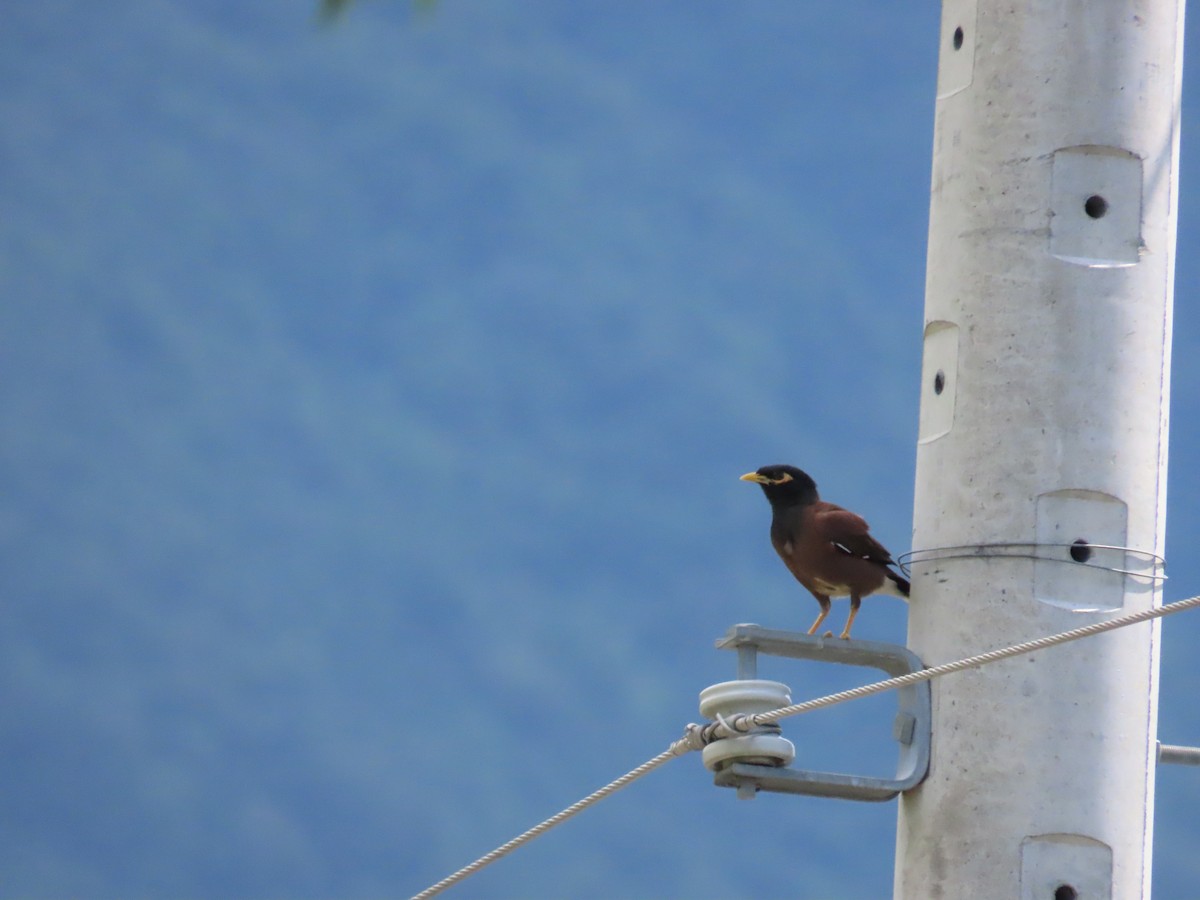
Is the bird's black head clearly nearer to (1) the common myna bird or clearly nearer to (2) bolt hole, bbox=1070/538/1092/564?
(1) the common myna bird

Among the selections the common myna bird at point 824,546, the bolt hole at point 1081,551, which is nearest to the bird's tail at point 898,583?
the common myna bird at point 824,546

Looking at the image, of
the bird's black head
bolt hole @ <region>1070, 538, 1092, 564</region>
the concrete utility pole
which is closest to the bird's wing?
the bird's black head

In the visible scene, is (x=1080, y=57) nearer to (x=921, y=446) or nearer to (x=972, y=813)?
(x=921, y=446)

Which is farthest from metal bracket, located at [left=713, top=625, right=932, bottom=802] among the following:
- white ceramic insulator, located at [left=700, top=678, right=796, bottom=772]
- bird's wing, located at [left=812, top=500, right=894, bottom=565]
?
bird's wing, located at [left=812, top=500, right=894, bottom=565]

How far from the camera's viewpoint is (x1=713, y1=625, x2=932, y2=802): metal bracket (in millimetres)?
4625

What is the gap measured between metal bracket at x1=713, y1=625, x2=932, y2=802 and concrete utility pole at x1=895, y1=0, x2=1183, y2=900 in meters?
0.04

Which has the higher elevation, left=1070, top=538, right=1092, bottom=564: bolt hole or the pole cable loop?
left=1070, top=538, right=1092, bottom=564: bolt hole

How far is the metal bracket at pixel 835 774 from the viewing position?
462 centimetres

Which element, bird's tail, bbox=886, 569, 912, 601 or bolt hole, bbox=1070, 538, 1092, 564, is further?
bird's tail, bbox=886, 569, 912, 601

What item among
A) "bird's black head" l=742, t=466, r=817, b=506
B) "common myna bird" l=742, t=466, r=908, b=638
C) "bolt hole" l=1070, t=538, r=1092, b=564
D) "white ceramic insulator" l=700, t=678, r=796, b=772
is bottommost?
"white ceramic insulator" l=700, t=678, r=796, b=772

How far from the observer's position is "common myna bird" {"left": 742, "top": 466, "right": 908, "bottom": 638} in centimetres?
545

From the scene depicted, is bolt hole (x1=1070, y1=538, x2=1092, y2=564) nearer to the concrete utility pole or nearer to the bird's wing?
the concrete utility pole

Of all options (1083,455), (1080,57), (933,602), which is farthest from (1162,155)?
(933,602)

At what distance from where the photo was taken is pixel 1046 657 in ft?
15.1
